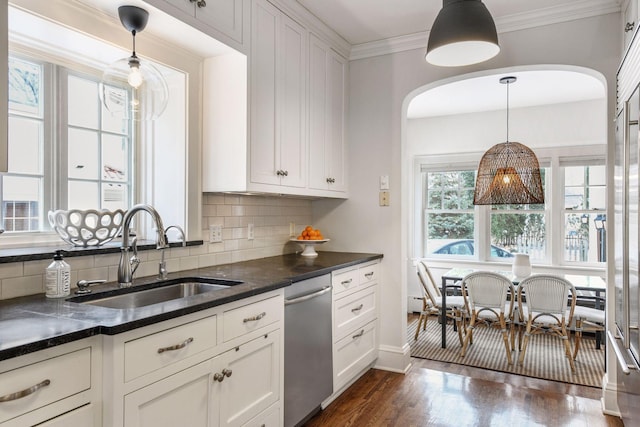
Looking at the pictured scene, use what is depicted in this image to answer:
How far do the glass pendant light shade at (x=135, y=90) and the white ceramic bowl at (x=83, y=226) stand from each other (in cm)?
49

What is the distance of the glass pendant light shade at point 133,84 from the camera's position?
1.89 meters

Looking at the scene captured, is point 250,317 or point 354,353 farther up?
point 250,317

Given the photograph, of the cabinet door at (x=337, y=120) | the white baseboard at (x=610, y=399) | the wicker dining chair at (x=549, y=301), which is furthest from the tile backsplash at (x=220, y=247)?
the white baseboard at (x=610, y=399)

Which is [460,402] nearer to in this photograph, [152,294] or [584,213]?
[152,294]

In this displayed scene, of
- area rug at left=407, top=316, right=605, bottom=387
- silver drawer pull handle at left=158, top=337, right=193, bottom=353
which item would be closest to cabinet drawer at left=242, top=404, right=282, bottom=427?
silver drawer pull handle at left=158, top=337, right=193, bottom=353

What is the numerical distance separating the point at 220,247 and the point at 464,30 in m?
1.81

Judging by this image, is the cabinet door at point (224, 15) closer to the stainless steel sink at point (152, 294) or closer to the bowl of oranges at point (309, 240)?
the stainless steel sink at point (152, 294)

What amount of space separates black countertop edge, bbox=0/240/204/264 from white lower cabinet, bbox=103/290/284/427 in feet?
2.21

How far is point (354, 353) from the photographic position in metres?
3.04

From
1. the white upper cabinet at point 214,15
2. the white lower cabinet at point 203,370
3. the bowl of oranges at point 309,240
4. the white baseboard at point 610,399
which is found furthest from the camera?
the bowl of oranges at point 309,240

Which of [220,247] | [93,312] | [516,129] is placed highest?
[516,129]

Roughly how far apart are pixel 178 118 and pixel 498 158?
3124mm

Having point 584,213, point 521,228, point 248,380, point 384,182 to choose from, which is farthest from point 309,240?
point 584,213

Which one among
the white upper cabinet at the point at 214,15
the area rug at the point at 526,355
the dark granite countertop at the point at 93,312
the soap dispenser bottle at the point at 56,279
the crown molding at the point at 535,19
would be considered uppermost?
the crown molding at the point at 535,19
